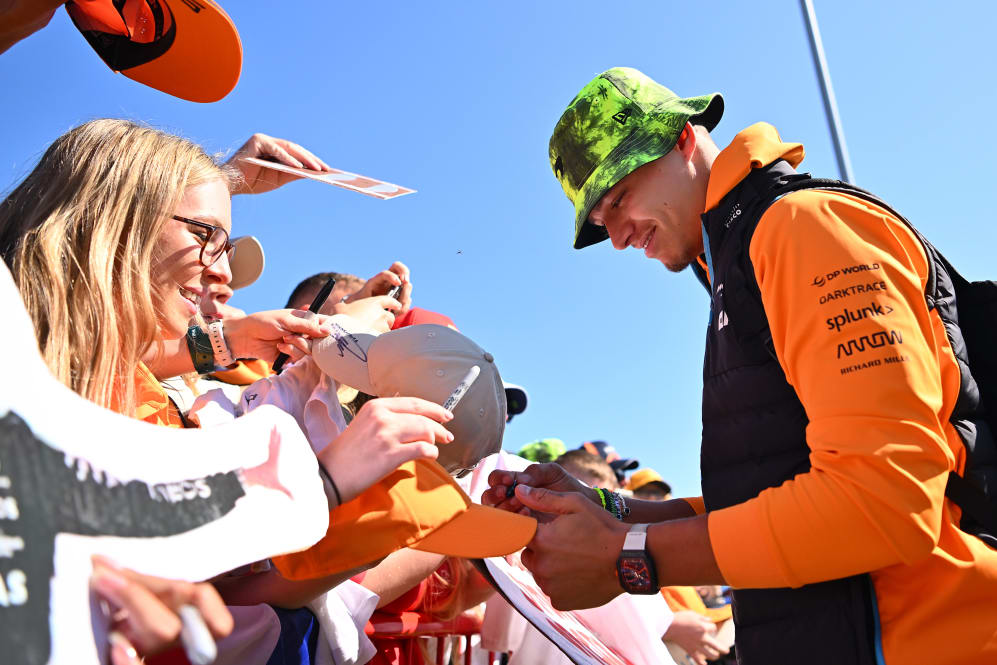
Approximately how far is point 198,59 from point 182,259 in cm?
103

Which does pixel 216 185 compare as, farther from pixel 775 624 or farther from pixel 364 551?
→ pixel 775 624

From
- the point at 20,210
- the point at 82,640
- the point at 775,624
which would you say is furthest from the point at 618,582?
the point at 20,210

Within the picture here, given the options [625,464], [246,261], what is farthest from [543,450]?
[246,261]

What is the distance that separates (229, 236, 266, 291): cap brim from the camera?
366 centimetres

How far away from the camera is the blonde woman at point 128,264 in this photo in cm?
148

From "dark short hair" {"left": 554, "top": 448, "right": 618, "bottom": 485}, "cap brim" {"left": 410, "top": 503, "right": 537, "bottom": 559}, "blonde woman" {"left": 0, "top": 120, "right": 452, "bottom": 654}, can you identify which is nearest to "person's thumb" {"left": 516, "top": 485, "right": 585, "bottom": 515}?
"cap brim" {"left": 410, "top": 503, "right": 537, "bottom": 559}

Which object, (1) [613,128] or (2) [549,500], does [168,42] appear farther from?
(2) [549,500]

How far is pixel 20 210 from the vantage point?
5.72 feet

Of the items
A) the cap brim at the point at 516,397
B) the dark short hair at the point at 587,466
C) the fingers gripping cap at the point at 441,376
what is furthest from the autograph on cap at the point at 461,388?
the dark short hair at the point at 587,466

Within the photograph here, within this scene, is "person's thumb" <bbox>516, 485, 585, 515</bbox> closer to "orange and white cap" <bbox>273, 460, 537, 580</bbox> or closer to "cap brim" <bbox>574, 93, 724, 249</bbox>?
"orange and white cap" <bbox>273, 460, 537, 580</bbox>

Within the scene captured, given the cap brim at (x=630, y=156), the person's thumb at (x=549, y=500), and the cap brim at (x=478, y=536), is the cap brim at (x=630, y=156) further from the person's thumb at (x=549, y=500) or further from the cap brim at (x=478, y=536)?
the cap brim at (x=478, y=536)

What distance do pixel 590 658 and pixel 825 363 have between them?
0.98m

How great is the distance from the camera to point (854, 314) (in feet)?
5.53

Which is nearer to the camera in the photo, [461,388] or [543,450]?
[461,388]
